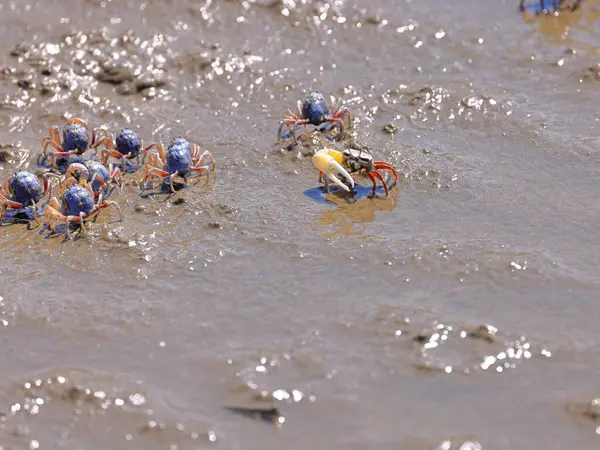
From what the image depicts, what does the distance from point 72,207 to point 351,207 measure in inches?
99.4

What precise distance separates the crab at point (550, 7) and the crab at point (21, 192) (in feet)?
21.9

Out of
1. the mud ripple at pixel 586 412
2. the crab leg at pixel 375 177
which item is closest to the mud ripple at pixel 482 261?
the crab leg at pixel 375 177

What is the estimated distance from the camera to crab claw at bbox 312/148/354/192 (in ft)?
23.6

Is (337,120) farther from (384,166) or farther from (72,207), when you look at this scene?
(72,207)

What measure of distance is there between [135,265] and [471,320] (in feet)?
9.05

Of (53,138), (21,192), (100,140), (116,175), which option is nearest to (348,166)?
(116,175)

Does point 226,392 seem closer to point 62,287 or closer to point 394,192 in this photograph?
point 62,287

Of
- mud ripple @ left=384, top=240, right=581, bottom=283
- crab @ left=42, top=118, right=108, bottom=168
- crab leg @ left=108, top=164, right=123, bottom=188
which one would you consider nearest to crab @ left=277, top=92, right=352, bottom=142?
crab leg @ left=108, top=164, right=123, bottom=188

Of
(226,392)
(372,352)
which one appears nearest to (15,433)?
(226,392)

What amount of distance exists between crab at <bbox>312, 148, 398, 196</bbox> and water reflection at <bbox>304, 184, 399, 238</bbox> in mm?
70

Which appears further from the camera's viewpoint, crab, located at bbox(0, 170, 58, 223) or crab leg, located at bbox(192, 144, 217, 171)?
crab leg, located at bbox(192, 144, 217, 171)

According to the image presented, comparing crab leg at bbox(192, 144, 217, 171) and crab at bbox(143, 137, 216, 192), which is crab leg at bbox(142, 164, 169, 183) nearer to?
crab at bbox(143, 137, 216, 192)

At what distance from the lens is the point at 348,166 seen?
7309 millimetres

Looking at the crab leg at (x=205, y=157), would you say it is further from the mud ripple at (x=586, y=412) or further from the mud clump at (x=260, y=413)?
the mud ripple at (x=586, y=412)
